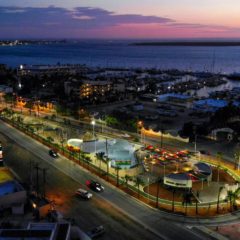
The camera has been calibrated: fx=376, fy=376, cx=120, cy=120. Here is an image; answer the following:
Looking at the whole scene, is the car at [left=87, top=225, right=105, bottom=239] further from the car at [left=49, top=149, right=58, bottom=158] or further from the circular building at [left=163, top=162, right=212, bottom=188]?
the car at [left=49, top=149, right=58, bottom=158]

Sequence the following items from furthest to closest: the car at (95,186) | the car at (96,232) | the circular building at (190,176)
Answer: the circular building at (190,176)
the car at (95,186)
the car at (96,232)

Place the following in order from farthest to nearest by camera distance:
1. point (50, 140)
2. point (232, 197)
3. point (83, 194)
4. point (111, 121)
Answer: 1. point (111, 121)
2. point (50, 140)
3. point (83, 194)
4. point (232, 197)

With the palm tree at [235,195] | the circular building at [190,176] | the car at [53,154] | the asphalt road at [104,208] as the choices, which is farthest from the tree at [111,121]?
the palm tree at [235,195]

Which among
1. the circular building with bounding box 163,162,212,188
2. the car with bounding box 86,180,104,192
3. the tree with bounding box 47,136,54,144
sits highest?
the circular building with bounding box 163,162,212,188

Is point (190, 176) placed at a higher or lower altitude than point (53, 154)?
higher

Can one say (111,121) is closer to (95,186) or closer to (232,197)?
(95,186)

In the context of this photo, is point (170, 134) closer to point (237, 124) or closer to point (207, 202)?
point (237, 124)

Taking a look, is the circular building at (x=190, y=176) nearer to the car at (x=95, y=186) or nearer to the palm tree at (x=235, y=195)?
the palm tree at (x=235, y=195)

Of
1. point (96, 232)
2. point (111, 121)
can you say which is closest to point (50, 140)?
point (111, 121)

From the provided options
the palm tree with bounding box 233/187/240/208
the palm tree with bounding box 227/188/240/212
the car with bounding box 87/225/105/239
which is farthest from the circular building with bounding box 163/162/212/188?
the car with bounding box 87/225/105/239
